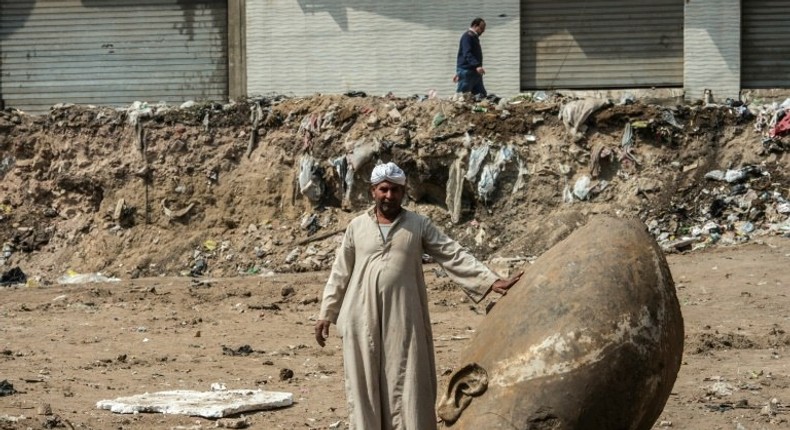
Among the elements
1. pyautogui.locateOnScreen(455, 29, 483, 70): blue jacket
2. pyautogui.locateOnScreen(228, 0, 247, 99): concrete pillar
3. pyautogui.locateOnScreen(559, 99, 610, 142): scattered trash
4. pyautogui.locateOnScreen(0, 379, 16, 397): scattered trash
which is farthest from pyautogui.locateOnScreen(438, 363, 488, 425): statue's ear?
pyautogui.locateOnScreen(228, 0, 247, 99): concrete pillar

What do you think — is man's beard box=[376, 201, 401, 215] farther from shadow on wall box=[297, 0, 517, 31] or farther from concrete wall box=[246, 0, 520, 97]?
shadow on wall box=[297, 0, 517, 31]

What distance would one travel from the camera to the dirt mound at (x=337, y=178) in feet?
50.9

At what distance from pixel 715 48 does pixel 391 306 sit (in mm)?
13956

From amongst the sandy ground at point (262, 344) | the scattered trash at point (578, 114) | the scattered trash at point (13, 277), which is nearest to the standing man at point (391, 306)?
the sandy ground at point (262, 344)

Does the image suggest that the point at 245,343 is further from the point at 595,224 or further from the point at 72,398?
the point at 595,224

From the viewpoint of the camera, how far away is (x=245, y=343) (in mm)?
11664

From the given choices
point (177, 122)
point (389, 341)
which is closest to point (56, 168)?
point (177, 122)

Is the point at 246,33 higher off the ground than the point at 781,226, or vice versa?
the point at 246,33

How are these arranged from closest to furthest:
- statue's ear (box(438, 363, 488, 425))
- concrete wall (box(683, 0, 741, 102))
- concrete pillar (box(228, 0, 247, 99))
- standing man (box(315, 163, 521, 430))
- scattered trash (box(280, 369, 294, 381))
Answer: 1. statue's ear (box(438, 363, 488, 425))
2. standing man (box(315, 163, 521, 430))
3. scattered trash (box(280, 369, 294, 381))
4. concrete wall (box(683, 0, 741, 102))
5. concrete pillar (box(228, 0, 247, 99))

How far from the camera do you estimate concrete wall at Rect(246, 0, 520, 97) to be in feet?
65.0

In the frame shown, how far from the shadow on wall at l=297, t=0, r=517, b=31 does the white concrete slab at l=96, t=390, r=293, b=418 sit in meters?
11.5

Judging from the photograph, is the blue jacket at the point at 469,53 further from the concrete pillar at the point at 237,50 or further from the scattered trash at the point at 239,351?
the scattered trash at the point at 239,351

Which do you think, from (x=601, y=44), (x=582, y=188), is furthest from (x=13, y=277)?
(x=601, y=44)

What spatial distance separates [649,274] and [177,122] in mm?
12311
